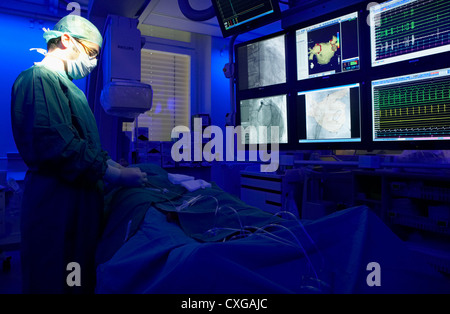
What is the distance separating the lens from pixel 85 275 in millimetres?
1490

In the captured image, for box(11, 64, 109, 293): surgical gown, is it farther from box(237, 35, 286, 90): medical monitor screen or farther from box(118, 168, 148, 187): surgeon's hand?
box(237, 35, 286, 90): medical monitor screen

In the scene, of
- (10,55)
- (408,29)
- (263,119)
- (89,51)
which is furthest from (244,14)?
(10,55)

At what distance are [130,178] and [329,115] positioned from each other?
153cm

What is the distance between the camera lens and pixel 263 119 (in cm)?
282

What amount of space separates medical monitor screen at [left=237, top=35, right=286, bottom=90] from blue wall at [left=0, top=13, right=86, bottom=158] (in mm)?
2611

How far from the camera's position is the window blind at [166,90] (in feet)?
14.4

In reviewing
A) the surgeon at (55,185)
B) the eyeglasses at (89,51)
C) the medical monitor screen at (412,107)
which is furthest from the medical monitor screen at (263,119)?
the surgeon at (55,185)

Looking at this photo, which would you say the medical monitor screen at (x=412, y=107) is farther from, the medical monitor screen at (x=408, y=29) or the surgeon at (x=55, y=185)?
the surgeon at (x=55, y=185)

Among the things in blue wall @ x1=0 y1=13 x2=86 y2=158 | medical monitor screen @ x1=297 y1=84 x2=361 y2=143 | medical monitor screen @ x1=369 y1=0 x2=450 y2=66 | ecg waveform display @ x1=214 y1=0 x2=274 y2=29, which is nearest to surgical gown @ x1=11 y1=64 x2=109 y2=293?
medical monitor screen @ x1=297 y1=84 x2=361 y2=143

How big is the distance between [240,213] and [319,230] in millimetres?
428

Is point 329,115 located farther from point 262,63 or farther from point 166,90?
point 166,90

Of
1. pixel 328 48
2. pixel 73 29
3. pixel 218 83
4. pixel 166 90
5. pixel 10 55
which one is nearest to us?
pixel 73 29
